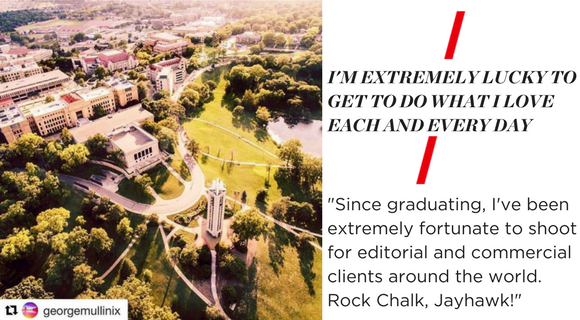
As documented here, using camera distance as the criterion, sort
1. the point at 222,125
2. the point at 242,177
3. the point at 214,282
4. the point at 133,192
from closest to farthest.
→ the point at 214,282, the point at 133,192, the point at 242,177, the point at 222,125

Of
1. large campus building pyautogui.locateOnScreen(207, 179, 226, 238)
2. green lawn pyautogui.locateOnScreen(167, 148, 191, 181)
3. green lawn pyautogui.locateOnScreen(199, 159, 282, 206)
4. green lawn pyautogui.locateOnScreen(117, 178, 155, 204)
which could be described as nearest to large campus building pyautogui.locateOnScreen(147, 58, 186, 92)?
green lawn pyautogui.locateOnScreen(167, 148, 191, 181)

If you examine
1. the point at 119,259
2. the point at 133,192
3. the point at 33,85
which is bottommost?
the point at 119,259

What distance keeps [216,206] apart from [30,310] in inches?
516

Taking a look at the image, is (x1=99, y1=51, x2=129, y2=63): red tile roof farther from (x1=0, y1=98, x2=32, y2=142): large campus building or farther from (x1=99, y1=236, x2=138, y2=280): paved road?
(x1=99, y1=236, x2=138, y2=280): paved road

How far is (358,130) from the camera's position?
603 cm

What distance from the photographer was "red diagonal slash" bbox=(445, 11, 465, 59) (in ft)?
19.2

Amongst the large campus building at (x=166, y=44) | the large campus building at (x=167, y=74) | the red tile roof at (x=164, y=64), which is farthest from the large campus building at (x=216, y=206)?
the large campus building at (x=166, y=44)

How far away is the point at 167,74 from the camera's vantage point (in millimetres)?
47875

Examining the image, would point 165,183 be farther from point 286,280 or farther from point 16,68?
point 16,68

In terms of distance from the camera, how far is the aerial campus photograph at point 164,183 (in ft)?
74.7

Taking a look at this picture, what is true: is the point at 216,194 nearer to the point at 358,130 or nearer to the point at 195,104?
the point at 358,130

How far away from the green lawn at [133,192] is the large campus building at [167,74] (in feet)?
68.2

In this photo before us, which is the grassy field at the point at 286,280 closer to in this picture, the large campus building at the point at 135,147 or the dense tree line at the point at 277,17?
the large campus building at the point at 135,147

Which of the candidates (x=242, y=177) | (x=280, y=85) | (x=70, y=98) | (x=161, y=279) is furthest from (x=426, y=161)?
(x=280, y=85)
